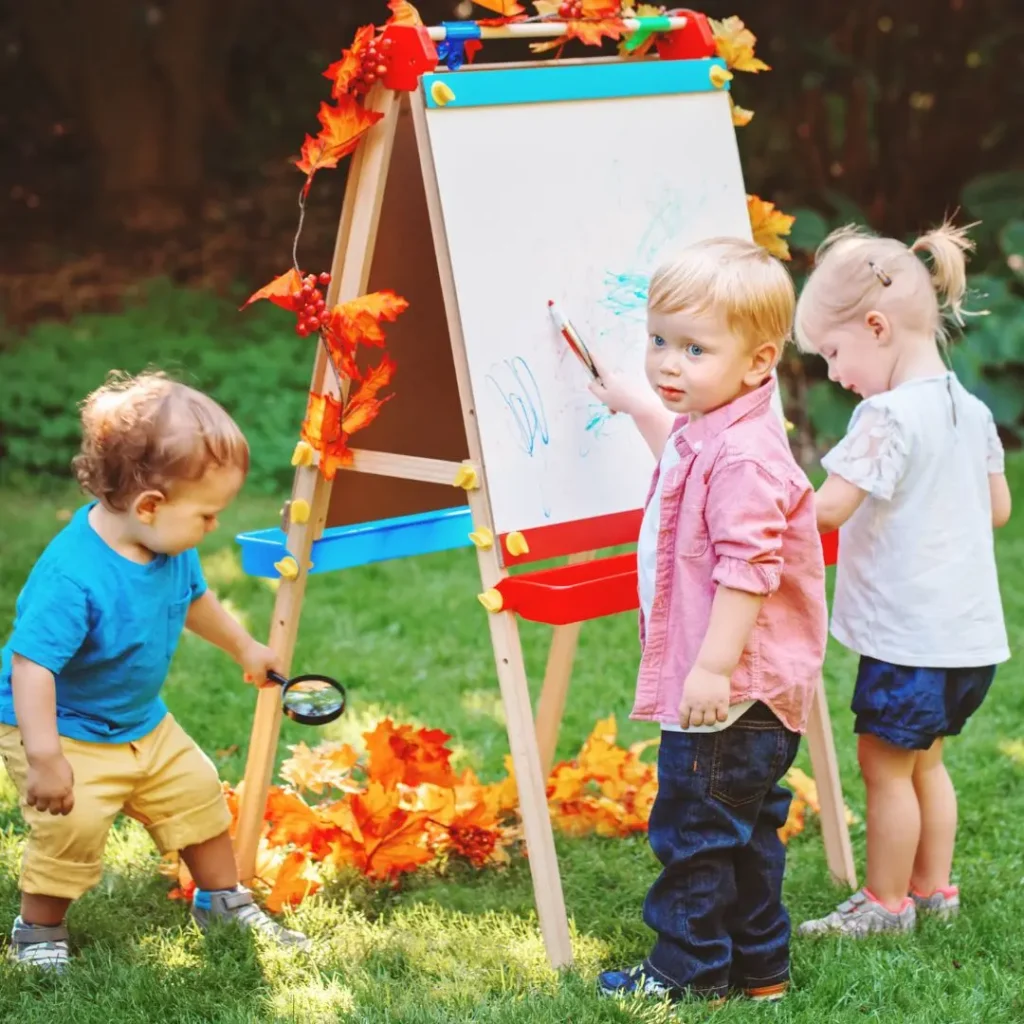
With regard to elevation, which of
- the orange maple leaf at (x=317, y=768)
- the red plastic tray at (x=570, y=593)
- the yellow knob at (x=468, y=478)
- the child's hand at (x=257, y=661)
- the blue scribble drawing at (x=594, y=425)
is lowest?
the orange maple leaf at (x=317, y=768)

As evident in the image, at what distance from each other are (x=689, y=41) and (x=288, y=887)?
2.03 meters

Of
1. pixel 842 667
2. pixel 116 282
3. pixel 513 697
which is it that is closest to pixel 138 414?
pixel 513 697

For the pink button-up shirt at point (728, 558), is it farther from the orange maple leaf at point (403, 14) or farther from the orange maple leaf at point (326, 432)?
the orange maple leaf at point (403, 14)

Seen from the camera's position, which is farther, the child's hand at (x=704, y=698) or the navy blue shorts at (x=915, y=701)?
the navy blue shorts at (x=915, y=701)

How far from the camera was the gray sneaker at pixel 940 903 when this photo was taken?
3205 millimetres

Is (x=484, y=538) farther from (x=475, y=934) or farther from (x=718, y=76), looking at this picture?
(x=718, y=76)

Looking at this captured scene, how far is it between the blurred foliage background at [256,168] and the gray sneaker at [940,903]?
4.78m

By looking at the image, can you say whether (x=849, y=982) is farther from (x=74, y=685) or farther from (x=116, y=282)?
(x=116, y=282)

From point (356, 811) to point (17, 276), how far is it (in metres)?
6.47

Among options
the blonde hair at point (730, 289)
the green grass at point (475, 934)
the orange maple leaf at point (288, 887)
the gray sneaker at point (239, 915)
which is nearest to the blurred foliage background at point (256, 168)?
the green grass at point (475, 934)

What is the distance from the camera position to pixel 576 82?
10.1 feet

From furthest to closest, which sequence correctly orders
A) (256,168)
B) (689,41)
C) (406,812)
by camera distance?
(256,168)
(406,812)
(689,41)

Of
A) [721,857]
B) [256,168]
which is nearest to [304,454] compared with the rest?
[721,857]

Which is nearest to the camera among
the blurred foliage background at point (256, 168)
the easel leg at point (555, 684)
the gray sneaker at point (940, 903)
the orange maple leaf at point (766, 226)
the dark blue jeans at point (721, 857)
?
the dark blue jeans at point (721, 857)
